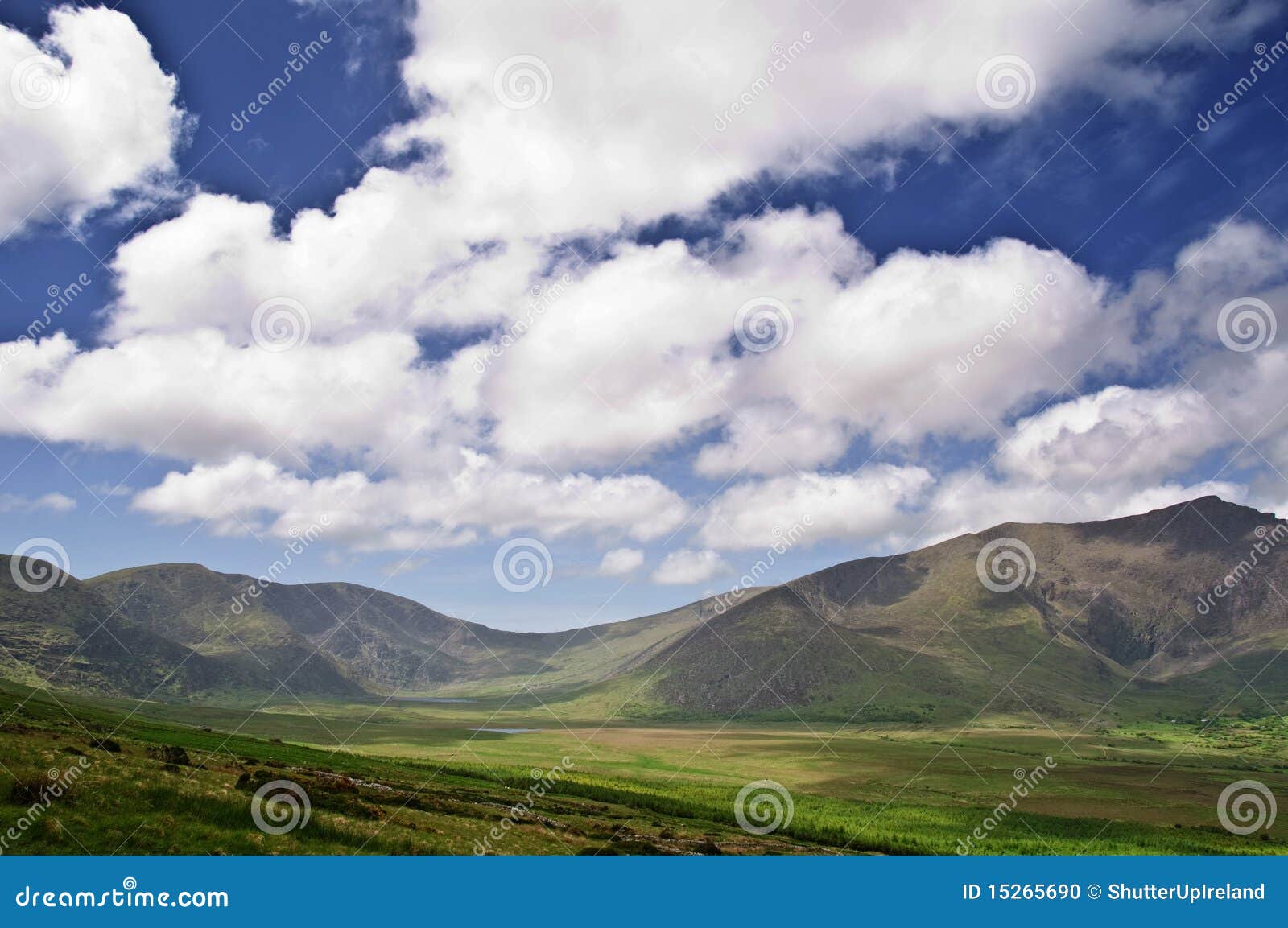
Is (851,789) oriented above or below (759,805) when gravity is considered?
above

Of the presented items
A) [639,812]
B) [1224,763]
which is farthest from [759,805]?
[1224,763]

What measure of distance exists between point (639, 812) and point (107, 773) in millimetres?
60748

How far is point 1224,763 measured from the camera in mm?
195000

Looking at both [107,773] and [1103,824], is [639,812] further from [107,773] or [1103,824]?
[1103,824]

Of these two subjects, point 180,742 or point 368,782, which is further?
point 180,742

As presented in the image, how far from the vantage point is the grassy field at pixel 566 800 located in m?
39.5

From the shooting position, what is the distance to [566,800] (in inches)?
3583

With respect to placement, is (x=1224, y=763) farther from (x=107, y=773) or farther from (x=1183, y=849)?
(x=107, y=773)

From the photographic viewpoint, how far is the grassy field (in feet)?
130

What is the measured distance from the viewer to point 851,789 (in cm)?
13825

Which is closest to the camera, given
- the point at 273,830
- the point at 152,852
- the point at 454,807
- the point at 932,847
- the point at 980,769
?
the point at 152,852

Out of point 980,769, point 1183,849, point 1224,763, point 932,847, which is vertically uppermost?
point 1224,763

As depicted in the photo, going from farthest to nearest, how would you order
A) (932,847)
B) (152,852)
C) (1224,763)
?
1. (1224,763)
2. (932,847)
3. (152,852)

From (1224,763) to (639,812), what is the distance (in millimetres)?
199164
